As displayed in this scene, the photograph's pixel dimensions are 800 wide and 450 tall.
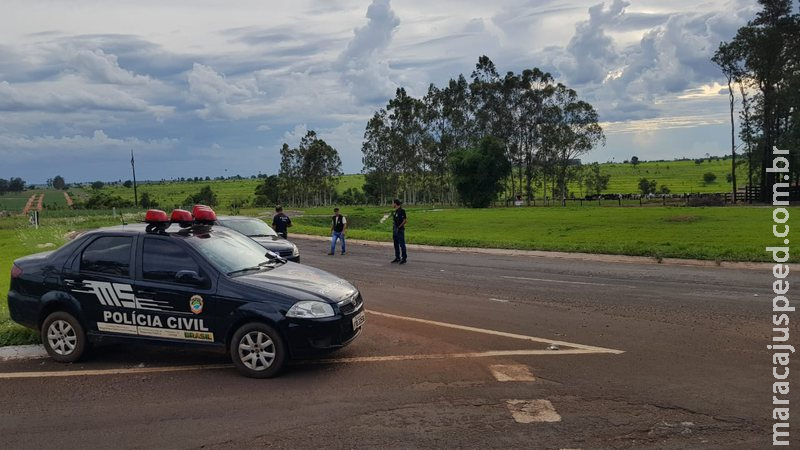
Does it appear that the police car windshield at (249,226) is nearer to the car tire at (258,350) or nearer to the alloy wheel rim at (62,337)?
the alloy wheel rim at (62,337)

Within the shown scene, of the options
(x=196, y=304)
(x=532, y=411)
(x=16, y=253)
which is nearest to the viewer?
(x=532, y=411)

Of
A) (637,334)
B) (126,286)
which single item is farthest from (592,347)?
(126,286)

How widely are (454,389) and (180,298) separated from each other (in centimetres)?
302

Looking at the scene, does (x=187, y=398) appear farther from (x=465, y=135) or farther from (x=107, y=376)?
(x=465, y=135)

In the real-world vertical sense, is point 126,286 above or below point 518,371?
above

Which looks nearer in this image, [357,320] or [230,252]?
[357,320]

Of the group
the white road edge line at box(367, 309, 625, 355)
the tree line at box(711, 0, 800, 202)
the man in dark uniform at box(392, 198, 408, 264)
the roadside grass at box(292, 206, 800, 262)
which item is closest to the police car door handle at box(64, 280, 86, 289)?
the white road edge line at box(367, 309, 625, 355)

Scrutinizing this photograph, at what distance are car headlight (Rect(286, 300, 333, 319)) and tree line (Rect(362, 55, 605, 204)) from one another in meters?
59.2

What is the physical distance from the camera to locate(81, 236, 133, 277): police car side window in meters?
6.65

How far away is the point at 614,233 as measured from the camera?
89.3 feet

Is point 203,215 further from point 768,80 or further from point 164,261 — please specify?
point 768,80

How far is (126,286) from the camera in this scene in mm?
6559

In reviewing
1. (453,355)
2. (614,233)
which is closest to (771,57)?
(614,233)

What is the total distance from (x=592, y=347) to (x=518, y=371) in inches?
55.5
